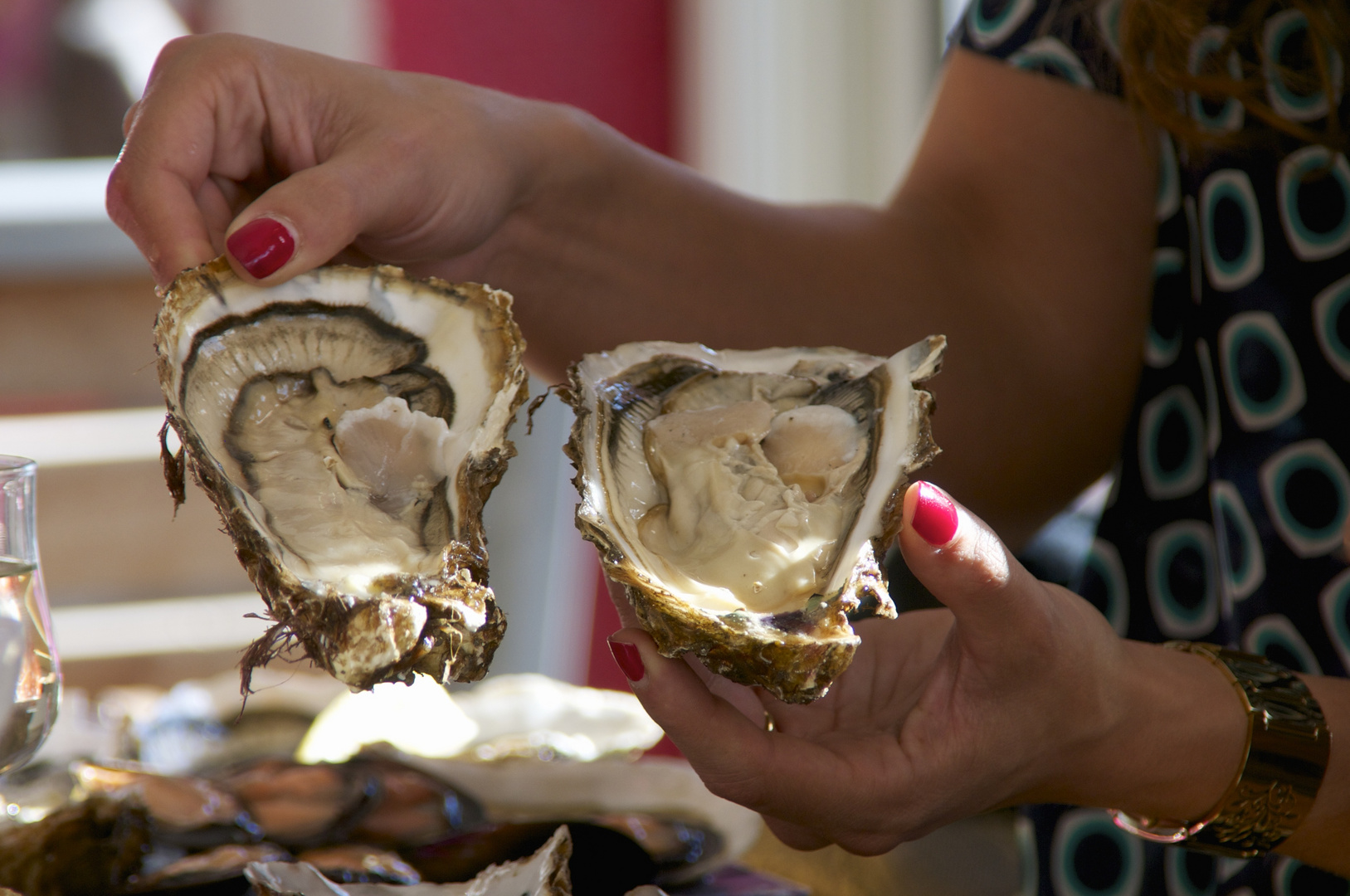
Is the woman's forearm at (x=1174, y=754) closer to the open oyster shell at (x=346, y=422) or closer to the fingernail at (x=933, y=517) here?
the fingernail at (x=933, y=517)

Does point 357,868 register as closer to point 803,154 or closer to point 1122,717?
point 1122,717

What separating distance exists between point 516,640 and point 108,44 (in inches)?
69.4

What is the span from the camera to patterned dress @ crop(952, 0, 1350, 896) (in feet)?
3.24

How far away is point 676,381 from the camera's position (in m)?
0.81

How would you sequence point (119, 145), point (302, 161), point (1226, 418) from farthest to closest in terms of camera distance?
point (119, 145), point (1226, 418), point (302, 161)

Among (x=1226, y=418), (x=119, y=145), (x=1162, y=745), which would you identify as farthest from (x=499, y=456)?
(x=119, y=145)

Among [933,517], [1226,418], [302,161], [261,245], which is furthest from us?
[1226,418]

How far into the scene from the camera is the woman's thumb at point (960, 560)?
1.92 ft

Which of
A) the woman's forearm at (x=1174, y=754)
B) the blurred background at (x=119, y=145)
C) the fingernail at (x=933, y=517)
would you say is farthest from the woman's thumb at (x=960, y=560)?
the blurred background at (x=119, y=145)

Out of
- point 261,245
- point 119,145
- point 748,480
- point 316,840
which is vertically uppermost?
point 261,245

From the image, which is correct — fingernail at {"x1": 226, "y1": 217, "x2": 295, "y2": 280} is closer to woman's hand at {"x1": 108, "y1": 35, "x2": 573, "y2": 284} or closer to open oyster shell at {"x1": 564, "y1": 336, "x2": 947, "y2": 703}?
woman's hand at {"x1": 108, "y1": 35, "x2": 573, "y2": 284}

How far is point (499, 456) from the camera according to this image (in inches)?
27.2

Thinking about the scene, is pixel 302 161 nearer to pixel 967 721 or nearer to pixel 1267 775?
pixel 967 721

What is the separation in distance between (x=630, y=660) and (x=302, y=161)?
17.2 inches
